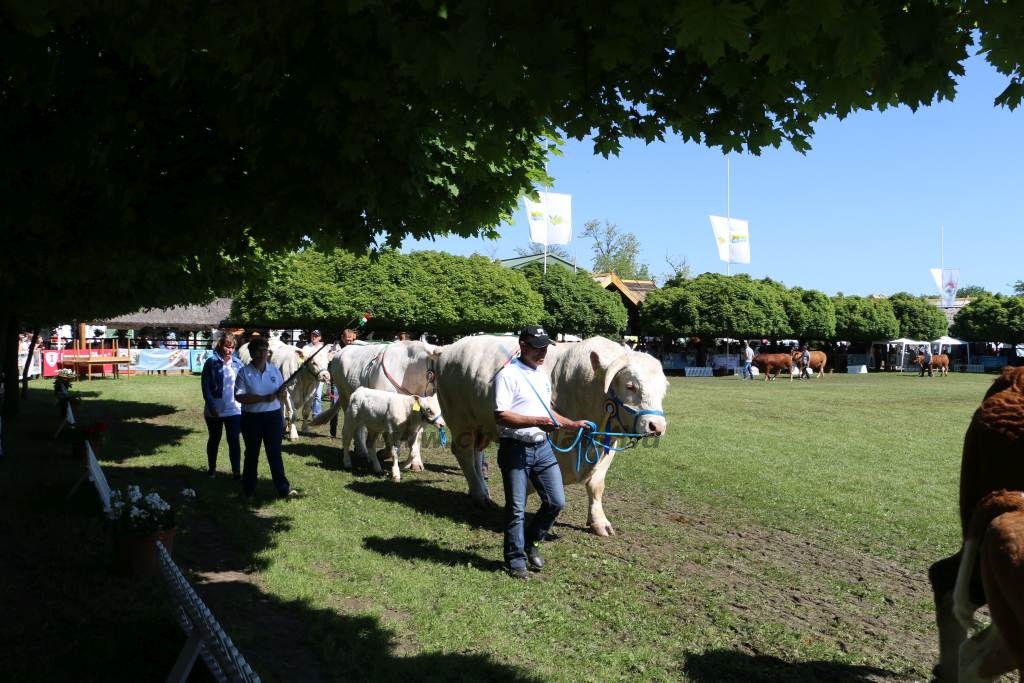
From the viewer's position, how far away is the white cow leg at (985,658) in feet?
10.3

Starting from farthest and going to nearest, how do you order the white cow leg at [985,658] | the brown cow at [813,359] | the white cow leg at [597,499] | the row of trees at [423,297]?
1. the brown cow at [813,359]
2. the row of trees at [423,297]
3. the white cow leg at [597,499]
4. the white cow leg at [985,658]

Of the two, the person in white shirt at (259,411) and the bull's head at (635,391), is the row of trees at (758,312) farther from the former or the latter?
the bull's head at (635,391)

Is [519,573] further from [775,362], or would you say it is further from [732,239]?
[732,239]

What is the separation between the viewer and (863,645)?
16.1 feet

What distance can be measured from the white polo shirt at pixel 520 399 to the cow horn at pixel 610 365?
1.32 m

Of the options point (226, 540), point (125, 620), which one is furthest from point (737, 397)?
point (125, 620)

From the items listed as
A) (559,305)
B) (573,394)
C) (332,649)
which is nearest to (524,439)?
(573,394)

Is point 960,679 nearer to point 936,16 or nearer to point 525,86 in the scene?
point 936,16

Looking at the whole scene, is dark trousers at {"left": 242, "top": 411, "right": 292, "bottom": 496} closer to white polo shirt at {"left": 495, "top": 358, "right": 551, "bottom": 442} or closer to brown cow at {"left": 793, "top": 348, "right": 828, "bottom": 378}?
white polo shirt at {"left": 495, "top": 358, "right": 551, "bottom": 442}

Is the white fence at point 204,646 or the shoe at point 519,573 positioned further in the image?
the shoe at point 519,573

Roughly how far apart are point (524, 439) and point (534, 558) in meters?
1.09

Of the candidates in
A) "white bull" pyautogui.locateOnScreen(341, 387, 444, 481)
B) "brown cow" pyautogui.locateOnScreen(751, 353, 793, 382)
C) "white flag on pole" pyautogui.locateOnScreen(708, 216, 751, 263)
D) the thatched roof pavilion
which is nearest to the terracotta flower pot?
"white bull" pyautogui.locateOnScreen(341, 387, 444, 481)

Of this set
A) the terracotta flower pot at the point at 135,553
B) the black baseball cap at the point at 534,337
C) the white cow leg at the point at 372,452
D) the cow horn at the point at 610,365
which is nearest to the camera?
the terracotta flower pot at the point at 135,553

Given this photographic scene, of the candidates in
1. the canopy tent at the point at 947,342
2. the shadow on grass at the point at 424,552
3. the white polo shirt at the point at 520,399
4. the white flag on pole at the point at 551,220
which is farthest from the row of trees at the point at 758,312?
the white polo shirt at the point at 520,399
